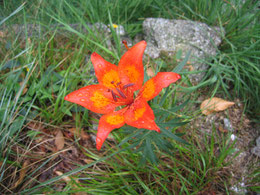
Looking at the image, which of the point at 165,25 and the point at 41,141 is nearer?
the point at 41,141

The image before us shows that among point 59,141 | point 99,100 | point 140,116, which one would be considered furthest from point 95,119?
point 140,116

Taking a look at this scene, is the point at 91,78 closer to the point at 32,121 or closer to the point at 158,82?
the point at 32,121

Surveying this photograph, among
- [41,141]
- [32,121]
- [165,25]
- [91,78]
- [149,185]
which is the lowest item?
[149,185]

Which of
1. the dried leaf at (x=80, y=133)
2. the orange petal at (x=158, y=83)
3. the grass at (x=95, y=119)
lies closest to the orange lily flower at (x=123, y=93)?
the orange petal at (x=158, y=83)

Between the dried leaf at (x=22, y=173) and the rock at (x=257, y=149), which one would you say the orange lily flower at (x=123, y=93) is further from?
the rock at (x=257, y=149)

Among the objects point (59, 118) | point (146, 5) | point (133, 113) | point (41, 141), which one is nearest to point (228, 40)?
point (146, 5)

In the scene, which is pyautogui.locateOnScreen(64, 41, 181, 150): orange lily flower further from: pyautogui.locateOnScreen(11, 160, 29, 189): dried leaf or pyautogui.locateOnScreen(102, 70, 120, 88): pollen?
pyautogui.locateOnScreen(11, 160, 29, 189): dried leaf

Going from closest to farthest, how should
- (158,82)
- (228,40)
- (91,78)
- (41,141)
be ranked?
(158,82) < (41,141) < (91,78) < (228,40)

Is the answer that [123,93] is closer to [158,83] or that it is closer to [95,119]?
[158,83]
